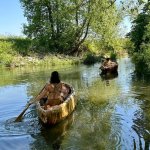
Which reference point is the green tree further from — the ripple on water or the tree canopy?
the tree canopy

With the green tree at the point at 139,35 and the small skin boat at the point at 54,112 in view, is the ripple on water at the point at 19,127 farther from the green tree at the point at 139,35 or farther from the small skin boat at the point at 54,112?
the green tree at the point at 139,35

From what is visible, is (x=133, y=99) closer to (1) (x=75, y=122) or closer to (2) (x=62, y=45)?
(1) (x=75, y=122)

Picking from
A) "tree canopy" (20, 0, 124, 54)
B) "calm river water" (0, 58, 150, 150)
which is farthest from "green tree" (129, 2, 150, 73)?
"tree canopy" (20, 0, 124, 54)

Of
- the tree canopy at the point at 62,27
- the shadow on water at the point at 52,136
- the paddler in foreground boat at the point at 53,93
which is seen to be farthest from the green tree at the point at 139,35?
the tree canopy at the point at 62,27

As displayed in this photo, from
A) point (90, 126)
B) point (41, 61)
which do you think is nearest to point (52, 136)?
point (90, 126)

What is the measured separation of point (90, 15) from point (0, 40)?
1180 centimetres

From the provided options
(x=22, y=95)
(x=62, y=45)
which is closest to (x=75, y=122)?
(x=22, y=95)

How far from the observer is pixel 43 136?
9.59m

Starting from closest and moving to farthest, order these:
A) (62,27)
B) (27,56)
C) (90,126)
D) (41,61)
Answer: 1. (90,126)
2. (41,61)
3. (27,56)
4. (62,27)

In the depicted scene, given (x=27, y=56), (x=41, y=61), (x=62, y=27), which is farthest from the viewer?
(x=62, y=27)

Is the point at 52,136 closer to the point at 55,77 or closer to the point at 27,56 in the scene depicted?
the point at 55,77

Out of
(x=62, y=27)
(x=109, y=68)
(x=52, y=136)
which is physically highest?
(x=62, y=27)

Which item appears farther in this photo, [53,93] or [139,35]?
[139,35]

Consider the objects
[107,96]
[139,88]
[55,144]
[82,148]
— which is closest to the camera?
[82,148]
